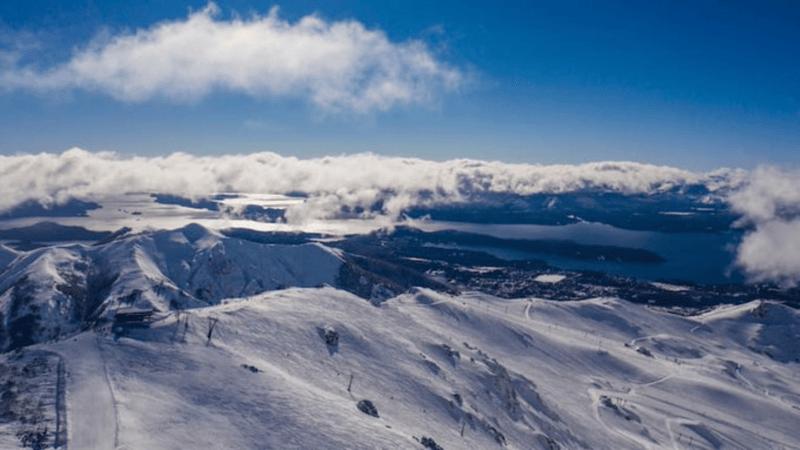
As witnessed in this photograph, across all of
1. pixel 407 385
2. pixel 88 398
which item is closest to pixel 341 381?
pixel 407 385

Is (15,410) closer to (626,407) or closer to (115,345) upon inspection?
(115,345)

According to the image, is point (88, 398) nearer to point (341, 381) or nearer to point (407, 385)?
point (341, 381)

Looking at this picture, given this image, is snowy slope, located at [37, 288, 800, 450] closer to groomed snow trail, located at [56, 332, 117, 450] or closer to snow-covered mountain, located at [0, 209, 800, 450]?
snow-covered mountain, located at [0, 209, 800, 450]

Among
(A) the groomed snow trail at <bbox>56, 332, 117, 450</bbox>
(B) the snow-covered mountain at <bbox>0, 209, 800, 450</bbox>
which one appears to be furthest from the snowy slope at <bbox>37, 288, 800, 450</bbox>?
(A) the groomed snow trail at <bbox>56, 332, 117, 450</bbox>

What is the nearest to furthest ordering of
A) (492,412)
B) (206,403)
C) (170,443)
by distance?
(170,443) < (206,403) < (492,412)

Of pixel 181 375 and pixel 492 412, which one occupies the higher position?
pixel 181 375

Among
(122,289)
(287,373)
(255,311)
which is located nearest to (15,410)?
(287,373)

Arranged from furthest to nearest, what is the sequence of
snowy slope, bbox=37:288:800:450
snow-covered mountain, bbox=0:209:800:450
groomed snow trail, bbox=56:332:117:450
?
snowy slope, bbox=37:288:800:450
snow-covered mountain, bbox=0:209:800:450
groomed snow trail, bbox=56:332:117:450
